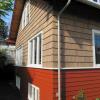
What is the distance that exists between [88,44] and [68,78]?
1.61 meters

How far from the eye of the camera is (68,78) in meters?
6.79

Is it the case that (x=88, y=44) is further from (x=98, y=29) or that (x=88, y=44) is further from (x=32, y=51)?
(x=32, y=51)

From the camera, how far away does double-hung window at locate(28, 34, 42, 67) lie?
8.52 m

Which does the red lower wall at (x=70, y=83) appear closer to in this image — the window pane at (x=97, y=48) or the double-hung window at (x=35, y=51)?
the window pane at (x=97, y=48)

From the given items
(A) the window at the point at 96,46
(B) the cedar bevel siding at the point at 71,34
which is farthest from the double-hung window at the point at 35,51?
(A) the window at the point at 96,46

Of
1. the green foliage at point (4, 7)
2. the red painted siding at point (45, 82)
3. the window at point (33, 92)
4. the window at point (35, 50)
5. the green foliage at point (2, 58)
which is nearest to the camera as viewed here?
the red painted siding at point (45, 82)

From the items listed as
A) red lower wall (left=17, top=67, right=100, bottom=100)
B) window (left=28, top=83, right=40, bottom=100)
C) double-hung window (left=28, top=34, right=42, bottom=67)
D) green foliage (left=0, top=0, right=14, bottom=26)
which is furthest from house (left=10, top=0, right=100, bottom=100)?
green foliage (left=0, top=0, right=14, bottom=26)

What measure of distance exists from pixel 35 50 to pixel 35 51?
0.05m

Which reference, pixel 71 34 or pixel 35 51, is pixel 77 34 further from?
pixel 35 51

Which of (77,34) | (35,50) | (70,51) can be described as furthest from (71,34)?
(35,50)

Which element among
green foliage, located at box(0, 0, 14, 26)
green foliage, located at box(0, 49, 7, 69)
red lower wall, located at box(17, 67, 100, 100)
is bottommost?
red lower wall, located at box(17, 67, 100, 100)

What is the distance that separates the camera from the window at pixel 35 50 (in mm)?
8539

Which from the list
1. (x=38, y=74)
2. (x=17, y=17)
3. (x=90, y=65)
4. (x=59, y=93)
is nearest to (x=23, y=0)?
(x=17, y=17)

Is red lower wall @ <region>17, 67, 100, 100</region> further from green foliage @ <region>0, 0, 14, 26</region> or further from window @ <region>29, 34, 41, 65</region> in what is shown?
green foliage @ <region>0, 0, 14, 26</region>
